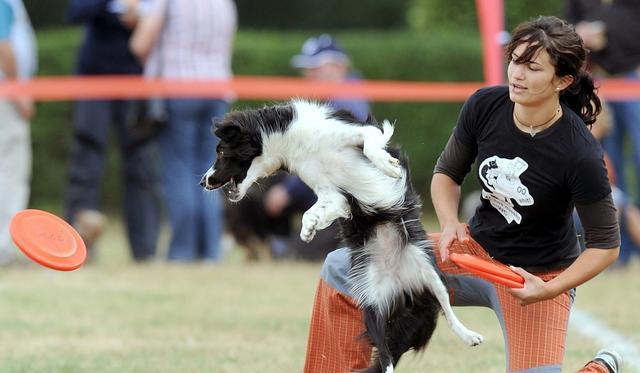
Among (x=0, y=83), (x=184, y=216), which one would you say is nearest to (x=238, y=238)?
(x=184, y=216)

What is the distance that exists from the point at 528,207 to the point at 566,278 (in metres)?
0.33

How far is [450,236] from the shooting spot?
4586 millimetres

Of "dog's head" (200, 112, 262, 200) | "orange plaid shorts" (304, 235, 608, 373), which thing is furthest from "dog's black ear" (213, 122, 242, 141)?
"orange plaid shorts" (304, 235, 608, 373)

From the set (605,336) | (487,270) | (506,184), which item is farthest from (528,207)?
(605,336)

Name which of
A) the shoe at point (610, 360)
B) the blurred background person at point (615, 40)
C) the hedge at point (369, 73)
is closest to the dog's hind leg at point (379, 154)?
the shoe at point (610, 360)

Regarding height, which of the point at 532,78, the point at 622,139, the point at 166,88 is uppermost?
the point at 532,78

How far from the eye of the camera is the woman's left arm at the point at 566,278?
4.25 m

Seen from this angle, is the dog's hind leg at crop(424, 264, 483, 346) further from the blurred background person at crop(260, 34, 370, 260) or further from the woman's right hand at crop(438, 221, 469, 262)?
the blurred background person at crop(260, 34, 370, 260)

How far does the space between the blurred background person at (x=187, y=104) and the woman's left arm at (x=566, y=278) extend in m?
5.26

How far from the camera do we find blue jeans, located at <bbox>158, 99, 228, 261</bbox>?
933 centimetres

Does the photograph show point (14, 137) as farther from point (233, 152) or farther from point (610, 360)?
point (610, 360)

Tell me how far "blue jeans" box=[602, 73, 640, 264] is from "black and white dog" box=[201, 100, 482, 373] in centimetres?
505

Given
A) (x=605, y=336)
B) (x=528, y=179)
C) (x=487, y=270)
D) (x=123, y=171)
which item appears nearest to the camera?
(x=487, y=270)

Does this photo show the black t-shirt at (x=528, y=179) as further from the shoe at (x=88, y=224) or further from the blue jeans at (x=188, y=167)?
the shoe at (x=88, y=224)
